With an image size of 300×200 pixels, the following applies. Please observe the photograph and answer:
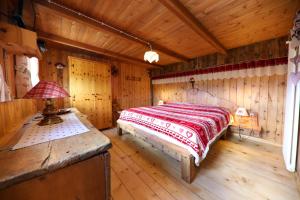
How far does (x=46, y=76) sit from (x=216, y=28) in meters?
4.05

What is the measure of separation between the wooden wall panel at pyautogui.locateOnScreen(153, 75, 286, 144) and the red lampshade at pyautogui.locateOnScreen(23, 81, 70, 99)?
3.79 metres

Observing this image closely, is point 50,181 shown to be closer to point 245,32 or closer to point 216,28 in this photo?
point 216,28

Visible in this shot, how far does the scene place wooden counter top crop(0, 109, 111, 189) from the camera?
570 millimetres

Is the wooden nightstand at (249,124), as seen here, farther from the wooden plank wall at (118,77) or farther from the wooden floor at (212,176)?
the wooden plank wall at (118,77)

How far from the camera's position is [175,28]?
7.66 feet

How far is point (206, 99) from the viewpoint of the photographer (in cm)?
394

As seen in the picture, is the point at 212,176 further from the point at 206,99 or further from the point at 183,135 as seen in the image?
the point at 206,99

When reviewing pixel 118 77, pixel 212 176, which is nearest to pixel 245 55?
pixel 212 176

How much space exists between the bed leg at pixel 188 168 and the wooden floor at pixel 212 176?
71 millimetres

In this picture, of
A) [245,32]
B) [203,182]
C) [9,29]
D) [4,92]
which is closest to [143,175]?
[203,182]

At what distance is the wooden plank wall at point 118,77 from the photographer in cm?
321

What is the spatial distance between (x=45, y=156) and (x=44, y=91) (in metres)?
0.75

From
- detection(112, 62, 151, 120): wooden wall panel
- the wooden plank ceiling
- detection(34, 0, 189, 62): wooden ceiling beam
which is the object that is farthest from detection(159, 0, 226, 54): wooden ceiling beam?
detection(112, 62, 151, 120): wooden wall panel

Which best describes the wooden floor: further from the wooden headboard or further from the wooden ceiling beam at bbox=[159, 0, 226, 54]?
the wooden ceiling beam at bbox=[159, 0, 226, 54]
